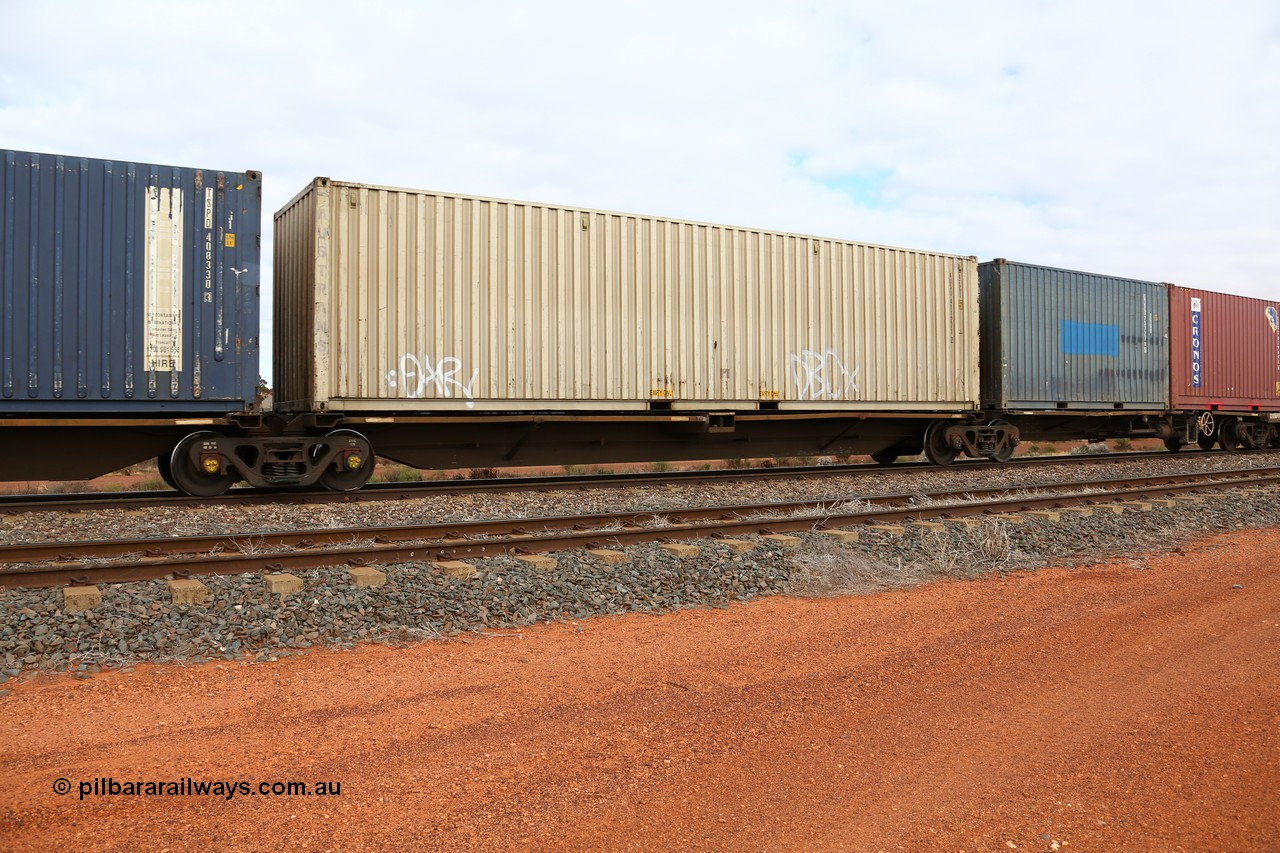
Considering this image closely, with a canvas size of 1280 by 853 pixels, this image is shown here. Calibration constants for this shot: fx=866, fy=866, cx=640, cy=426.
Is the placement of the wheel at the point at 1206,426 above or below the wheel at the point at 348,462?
above

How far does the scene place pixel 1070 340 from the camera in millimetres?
15812

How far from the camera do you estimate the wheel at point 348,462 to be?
32.2 ft

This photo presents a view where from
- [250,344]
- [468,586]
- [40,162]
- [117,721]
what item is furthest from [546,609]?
[40,162]

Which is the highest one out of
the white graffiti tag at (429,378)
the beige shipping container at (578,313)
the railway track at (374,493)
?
the beige shipping container at (578,313)

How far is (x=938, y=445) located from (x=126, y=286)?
1184cm

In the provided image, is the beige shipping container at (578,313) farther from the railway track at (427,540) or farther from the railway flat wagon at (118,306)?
the railway track at (427,540)

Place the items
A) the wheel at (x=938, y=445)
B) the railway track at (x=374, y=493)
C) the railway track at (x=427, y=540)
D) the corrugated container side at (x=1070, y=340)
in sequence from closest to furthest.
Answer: the railway track at (x=427, y=540)
the railway track at (x=374, y=493)
the wheel at (x=938, y=445)
the corrugated container side at (x=1070, y=340)

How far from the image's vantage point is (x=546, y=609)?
5469mm

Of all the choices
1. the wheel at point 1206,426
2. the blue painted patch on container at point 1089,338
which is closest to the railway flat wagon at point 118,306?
the blue painted patch on container at point 1089,338

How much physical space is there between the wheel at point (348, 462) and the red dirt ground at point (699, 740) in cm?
545

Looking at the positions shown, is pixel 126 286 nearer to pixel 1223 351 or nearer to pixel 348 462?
pixel 348 462

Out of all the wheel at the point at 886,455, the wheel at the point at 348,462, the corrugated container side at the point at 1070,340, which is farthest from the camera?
the wheel at the point at 886,455

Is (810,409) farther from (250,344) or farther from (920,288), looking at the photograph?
(250,344)

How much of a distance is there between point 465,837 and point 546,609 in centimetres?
276
